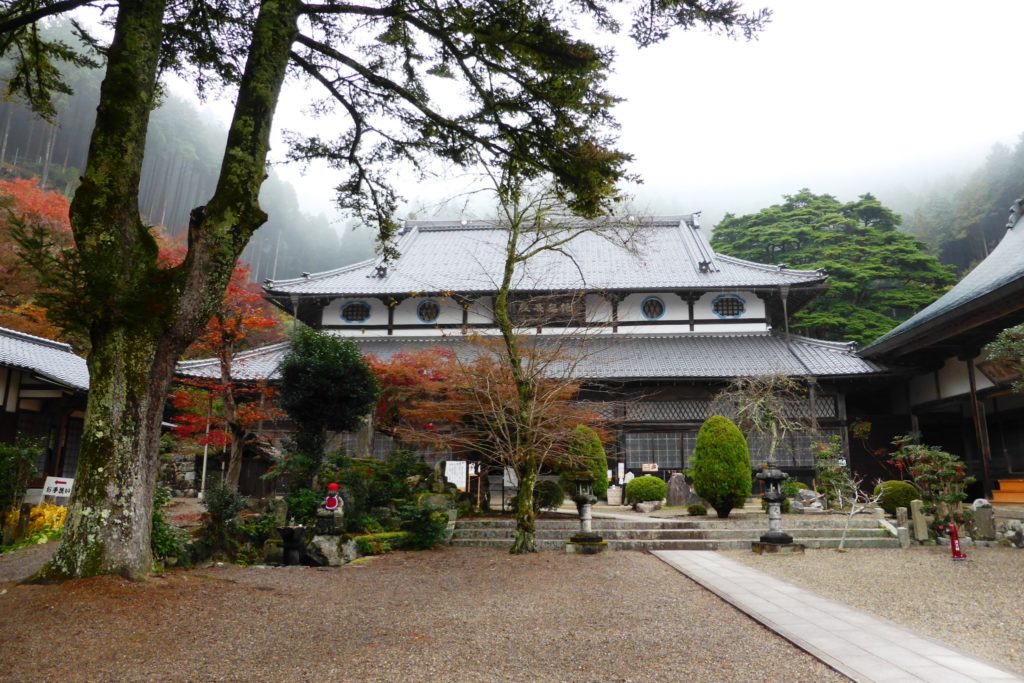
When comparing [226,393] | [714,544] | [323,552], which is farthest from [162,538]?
[714,544]

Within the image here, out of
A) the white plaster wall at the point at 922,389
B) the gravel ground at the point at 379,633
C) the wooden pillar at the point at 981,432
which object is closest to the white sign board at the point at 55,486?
the gravel ground at the point at 379,633

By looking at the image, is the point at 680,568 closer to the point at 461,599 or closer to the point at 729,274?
the point at 461,599

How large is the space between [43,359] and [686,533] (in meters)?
14.7

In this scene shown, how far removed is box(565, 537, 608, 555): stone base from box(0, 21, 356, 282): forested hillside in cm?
2410

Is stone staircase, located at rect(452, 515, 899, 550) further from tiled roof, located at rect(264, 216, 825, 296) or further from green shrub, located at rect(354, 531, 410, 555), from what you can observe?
tiled roof, located at rect(264, 216, 825, 296)

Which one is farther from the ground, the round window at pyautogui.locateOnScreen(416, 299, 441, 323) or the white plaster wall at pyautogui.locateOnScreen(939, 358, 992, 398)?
the round window at pyautogui.locateOnScreen(416, 299, 441, 323)

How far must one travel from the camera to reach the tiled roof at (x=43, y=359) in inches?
487

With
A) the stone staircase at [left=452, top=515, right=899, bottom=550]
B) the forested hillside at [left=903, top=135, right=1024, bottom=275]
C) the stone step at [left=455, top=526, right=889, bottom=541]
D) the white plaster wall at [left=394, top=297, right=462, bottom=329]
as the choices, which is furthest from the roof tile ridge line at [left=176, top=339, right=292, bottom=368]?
the forested hillside at [left=903, top=135, right=1024, bottom=275]

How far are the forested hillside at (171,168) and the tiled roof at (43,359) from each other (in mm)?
10981

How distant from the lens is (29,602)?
4.46 metres

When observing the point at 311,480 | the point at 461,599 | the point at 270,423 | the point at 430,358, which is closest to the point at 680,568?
the point at 461,599

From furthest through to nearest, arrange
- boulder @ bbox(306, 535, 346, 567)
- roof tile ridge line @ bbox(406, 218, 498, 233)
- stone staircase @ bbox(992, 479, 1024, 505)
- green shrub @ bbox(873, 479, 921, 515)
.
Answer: roof tile ridge line @ bbox(406, 218, 498, 233) < stone staircase @ bbox(992, 479, 1024, 505) < green shrub @ bbox(873, 479, 921, 515) < boulder @ bbox(306, 535, 346, 567)

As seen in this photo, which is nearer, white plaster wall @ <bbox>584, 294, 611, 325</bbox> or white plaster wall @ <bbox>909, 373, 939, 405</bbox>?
white plaster wall @ <bbox>909, 373, 939, 405</bbox>

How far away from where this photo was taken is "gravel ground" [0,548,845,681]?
3521 mm
